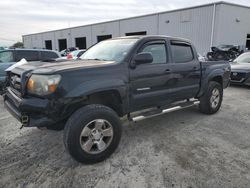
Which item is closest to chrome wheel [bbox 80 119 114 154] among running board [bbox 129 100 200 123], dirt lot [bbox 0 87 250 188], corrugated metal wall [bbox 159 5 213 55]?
dirt lot [bbox 0 87 250 188]

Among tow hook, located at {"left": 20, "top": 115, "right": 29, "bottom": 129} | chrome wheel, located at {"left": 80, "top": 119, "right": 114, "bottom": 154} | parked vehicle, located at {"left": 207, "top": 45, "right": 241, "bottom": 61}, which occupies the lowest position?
chrome wheel, located at {"left": 80, "top": 119, "right": 114, "bottom": 154}

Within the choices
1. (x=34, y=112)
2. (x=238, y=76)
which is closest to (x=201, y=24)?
(x=238, y=76)

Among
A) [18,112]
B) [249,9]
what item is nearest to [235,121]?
[18,112]

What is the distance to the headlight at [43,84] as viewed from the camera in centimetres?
273

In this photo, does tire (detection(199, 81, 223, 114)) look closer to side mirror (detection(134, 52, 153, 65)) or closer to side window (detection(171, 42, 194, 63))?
side window (detection(171, 42, 194, 63))

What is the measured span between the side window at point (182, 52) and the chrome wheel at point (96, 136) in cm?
204

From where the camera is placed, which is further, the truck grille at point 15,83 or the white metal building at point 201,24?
the white metal building at point 201,24

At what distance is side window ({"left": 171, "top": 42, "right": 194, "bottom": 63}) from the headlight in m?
2.43

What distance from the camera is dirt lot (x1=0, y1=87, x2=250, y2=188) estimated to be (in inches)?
105

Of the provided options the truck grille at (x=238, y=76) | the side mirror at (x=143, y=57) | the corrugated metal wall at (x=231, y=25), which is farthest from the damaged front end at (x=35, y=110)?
the corrugated metal wall at (x=231, y=25)

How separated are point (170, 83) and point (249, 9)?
20.8 metres

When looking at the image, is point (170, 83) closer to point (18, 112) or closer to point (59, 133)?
point (59, 133)

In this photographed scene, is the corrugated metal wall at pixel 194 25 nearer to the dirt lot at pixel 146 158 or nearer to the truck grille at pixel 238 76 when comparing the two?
the truck grille at pixel 238 76

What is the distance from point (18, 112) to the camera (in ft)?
9.59
